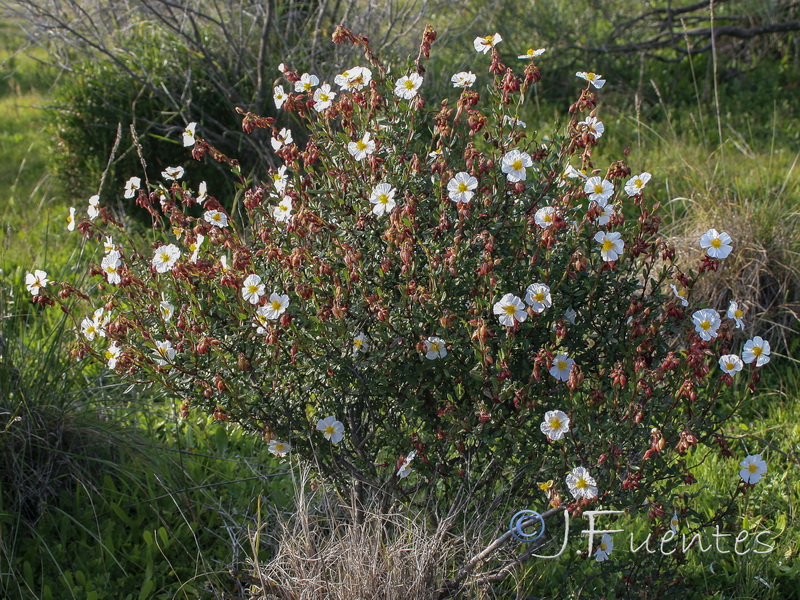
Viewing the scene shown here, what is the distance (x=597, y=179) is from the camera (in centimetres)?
226

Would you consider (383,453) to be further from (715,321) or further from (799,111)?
(799,111)

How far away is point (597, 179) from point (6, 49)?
33.1 feet

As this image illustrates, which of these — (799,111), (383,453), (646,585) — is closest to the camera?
(646,585)

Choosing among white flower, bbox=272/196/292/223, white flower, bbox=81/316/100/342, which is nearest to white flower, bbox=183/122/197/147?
white flower, bbox=272/196/292/223

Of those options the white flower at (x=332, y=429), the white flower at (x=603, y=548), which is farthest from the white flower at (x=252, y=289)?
the white flower at (x=603, y=548)

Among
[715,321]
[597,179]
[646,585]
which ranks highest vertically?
[597,179]

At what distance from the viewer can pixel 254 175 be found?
522cm

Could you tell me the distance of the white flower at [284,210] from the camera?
2438 mm

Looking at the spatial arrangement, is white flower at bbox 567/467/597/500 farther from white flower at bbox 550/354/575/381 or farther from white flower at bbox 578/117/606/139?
white flower at bbox 578/117/606/139

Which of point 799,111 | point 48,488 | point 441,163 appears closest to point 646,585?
point 441,163

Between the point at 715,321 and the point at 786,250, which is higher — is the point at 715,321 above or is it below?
above

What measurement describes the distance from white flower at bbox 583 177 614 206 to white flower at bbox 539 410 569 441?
0.56m

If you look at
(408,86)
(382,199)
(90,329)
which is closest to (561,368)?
(382,199)

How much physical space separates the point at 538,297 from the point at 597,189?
36cm
